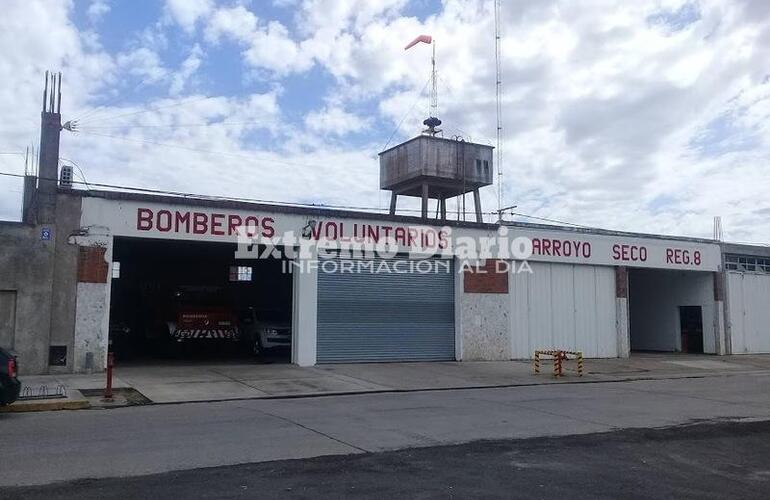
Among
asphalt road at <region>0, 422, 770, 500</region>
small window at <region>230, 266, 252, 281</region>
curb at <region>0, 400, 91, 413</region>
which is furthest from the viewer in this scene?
small window at <region>230, 266, 252, 281</region>

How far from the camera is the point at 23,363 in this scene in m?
17.8

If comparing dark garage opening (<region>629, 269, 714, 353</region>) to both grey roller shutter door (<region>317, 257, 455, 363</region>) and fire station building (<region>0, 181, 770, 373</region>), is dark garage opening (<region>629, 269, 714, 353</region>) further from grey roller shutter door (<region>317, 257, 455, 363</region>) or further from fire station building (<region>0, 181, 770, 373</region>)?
grey roller shutter door (<region>317, 257, 455, 363</region>)

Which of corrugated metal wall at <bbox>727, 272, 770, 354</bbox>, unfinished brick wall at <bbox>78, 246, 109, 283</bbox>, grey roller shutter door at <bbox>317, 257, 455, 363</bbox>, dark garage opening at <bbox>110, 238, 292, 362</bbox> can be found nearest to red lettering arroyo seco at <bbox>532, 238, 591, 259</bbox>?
grey roller shutter door at <bbox>317, 257, 455, 363</bbox>

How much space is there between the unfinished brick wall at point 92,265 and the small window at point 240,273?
42.3 ft

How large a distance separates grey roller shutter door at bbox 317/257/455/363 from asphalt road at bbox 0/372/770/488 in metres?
5.95

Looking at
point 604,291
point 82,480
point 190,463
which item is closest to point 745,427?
point 190,463

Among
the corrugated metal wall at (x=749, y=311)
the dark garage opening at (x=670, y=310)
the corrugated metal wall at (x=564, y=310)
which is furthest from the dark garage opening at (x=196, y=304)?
the corrugated metal wall at (x=749, y=311)

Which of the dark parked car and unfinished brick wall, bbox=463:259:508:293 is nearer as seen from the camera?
the dark parked car

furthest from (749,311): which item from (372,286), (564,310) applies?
(372,286)

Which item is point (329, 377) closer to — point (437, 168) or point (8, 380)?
point (8, 380)

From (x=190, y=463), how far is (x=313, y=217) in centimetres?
1403

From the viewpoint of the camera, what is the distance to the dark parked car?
11.4 m

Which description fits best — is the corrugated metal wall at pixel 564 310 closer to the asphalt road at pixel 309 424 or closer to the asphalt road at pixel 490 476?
the asphalt road at pixel 309 424

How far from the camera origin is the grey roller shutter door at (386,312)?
866 inches
